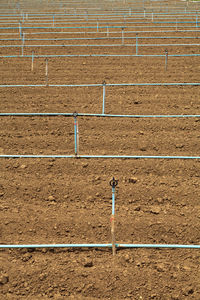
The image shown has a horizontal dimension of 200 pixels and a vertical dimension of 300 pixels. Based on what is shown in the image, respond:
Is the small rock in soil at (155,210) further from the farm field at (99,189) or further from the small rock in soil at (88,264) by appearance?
the small rock in soil at (88,264)

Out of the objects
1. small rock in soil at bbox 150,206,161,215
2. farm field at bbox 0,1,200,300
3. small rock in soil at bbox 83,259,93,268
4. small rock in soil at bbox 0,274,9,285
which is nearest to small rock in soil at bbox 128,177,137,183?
farm field at bbox 0,1,200,300

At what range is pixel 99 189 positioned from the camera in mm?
4520

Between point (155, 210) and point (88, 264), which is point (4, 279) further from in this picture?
point (155, 210)

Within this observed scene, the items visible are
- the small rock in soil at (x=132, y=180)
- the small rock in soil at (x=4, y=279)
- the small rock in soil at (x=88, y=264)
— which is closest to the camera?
the small rock in soil at (x=4, y=279)

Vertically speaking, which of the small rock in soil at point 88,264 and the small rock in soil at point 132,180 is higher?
the small rock in soil at point 132,180

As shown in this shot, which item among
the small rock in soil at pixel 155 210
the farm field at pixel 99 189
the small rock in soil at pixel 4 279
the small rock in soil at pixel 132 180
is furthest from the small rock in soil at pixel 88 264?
the small rock in soil at pixel 132 180

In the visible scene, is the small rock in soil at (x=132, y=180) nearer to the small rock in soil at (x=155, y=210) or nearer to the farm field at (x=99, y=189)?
the farm field at (x=99, y=189)

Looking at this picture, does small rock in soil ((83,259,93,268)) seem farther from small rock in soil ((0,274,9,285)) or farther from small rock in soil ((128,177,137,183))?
small rock in soil ((128,177,137,183))

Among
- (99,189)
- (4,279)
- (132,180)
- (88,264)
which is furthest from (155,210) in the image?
(4,279)

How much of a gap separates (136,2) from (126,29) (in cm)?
1487

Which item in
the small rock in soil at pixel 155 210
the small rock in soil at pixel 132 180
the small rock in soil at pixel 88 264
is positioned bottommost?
the small rock in soil at pixel 88 264

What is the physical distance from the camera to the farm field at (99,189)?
3.23m

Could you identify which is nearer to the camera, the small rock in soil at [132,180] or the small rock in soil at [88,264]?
the small rock in soil at [88,264]

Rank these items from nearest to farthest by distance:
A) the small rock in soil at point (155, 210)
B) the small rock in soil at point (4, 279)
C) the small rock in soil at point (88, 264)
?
1. the small rock in soil at point (4, 279)
2. the small rock in soil at point (88, 264)
3. the small rock in soil at point (155, 210)
